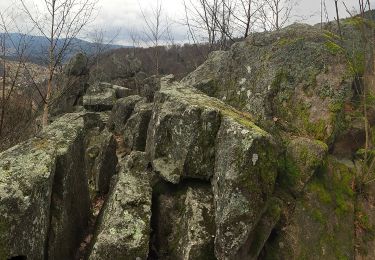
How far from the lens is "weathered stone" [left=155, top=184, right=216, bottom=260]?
775cm

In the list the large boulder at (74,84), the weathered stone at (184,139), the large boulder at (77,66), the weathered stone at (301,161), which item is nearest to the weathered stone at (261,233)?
the weathered stone at (301,161)

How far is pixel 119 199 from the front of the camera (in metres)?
8.40

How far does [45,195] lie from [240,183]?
4.01m

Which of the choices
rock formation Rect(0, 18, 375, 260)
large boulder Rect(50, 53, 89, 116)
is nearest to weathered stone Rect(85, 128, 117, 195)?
rock formation Rect(0, 18, 375, 260)

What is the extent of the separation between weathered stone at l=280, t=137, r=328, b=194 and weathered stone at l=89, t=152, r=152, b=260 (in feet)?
11.6

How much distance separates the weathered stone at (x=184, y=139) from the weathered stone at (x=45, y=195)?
2095 millimetres

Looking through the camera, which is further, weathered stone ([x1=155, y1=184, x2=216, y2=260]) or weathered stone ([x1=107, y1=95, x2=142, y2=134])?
weathered stone ([x1=107, y1=95, x2=142, y2=134])

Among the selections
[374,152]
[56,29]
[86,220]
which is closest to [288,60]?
[374,152]

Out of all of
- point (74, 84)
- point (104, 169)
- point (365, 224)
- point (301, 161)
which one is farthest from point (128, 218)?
point (74, 84)

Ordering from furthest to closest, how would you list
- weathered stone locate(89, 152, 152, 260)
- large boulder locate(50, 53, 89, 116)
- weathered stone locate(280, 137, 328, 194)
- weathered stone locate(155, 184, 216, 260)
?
1. large boulder locate(50, 53, 89, 116)
2. weathered stone locate(280, 137, 328, 194)
3. weathered stone locate(155, 184, 216, 260)
4. weathered stone locate(89, 152, 152, 260)

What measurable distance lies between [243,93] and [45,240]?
25.7 ft

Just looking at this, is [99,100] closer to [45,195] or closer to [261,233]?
[45,195]

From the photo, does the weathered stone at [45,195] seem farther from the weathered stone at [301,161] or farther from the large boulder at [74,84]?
the large boulder at [74,84]

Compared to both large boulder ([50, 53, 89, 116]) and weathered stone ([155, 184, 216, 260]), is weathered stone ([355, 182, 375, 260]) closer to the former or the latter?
weathered stone ([155, 184, 216, 260])
